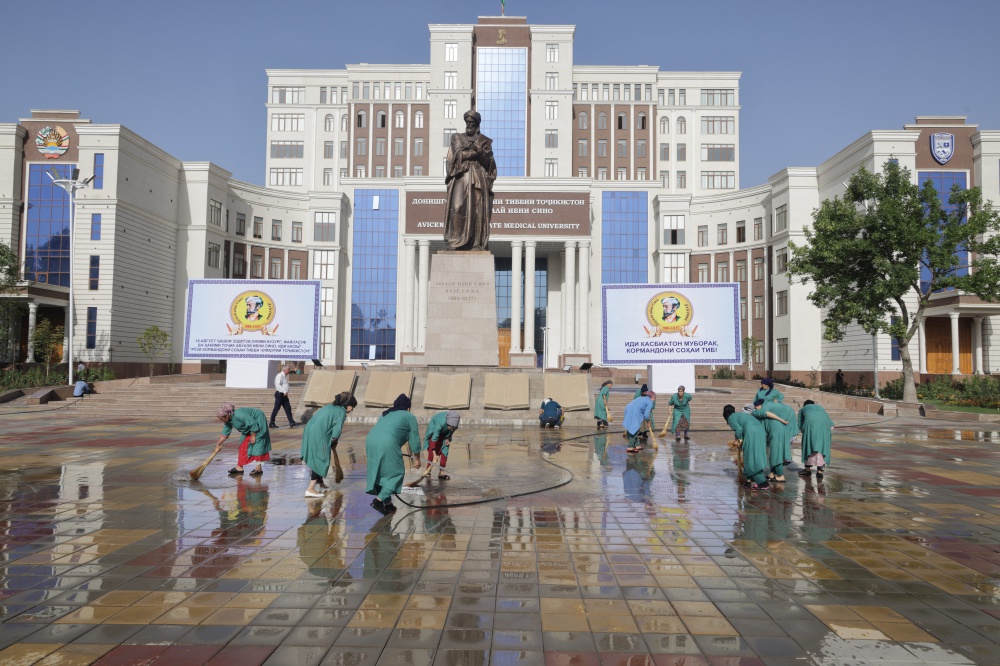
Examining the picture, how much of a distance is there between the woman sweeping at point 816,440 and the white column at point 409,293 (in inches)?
1749

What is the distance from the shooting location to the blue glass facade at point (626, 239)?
57.4 m

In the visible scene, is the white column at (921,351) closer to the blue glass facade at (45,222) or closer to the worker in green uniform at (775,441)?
the worker in green uniform at (775,441)

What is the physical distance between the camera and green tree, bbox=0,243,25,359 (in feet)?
121

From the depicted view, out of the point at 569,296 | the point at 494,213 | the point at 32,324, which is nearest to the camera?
the point at 32,324

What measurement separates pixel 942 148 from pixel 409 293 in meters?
40.6

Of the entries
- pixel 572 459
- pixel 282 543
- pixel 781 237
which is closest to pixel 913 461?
pixel 572 459

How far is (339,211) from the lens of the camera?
57656 millimetres

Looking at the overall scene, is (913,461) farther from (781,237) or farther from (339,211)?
(339,211)

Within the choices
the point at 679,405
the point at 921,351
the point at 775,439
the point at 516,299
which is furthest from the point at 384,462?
the point at 921,351

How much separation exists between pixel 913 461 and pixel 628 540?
33.0 feet

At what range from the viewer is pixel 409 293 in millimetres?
54469

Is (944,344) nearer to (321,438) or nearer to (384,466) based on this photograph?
(321,438)

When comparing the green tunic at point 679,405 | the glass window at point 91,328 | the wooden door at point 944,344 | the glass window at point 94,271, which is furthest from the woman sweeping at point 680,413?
the glass window at point 94,271

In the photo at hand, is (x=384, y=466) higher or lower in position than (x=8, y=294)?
lower
